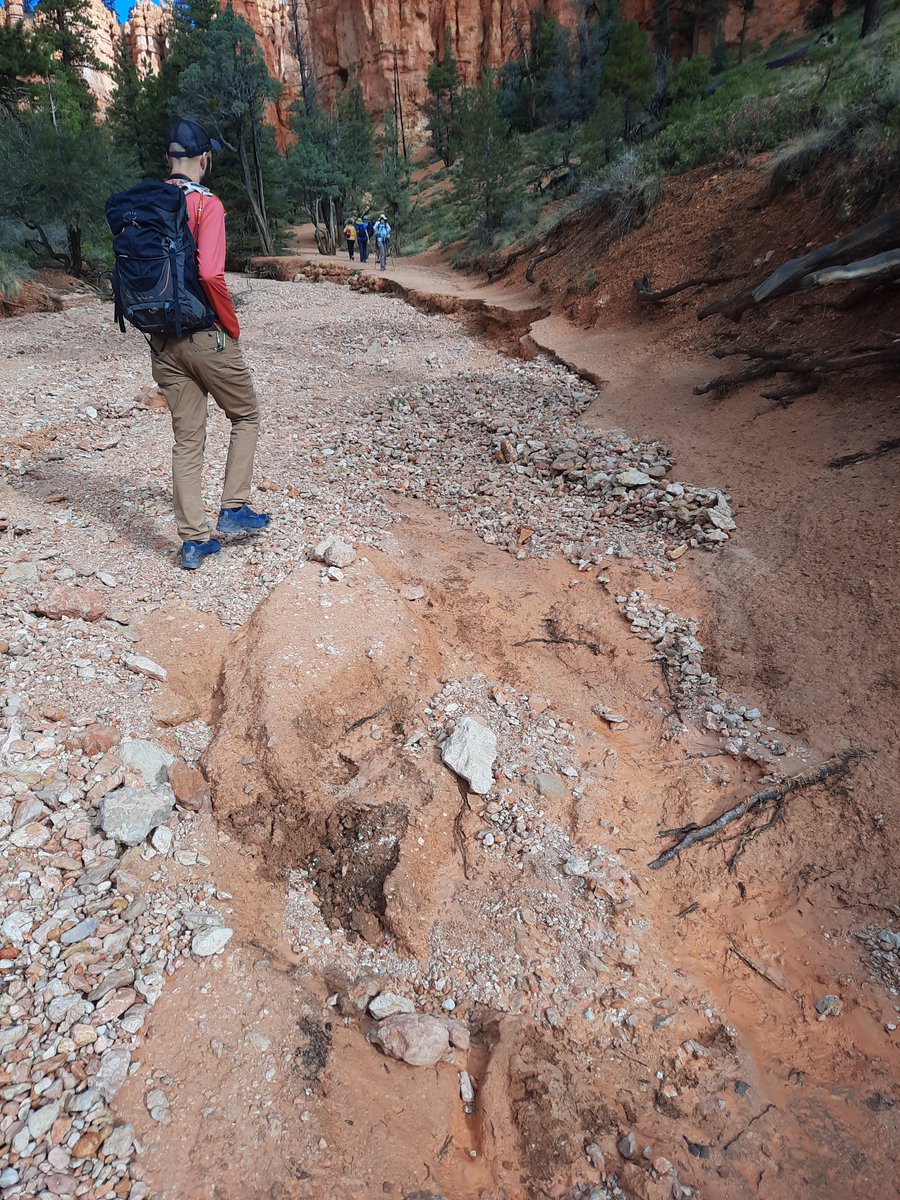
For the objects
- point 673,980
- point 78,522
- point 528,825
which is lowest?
point 673,980

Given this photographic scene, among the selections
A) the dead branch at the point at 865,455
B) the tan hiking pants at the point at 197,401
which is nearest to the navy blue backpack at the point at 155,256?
the tan hiking pants at the point at 197,401

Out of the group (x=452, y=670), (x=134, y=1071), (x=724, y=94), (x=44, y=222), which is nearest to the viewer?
(x=134, y=1071)

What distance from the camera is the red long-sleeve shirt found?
305cm

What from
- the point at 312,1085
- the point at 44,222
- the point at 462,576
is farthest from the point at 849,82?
the point at 44,222

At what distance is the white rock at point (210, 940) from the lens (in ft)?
6.10

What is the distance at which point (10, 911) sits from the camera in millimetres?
1845

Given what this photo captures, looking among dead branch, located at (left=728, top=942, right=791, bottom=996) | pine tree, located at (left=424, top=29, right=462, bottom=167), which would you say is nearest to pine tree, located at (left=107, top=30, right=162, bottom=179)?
pine tree, located at (left=424, top=29, right=462, bottom=167)

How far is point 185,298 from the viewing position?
3.04 meters

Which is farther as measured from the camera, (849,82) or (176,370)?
(849,82)

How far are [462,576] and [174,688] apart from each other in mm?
1790

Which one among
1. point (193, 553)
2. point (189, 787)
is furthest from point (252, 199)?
point (189, 787)

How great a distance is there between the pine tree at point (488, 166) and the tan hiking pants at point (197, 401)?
16459 millimetres

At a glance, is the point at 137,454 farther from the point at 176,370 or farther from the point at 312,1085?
the point at 312,1085

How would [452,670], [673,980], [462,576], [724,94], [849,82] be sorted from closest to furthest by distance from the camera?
[673,980]
[452,670]
[462,576]
[849,82]
[724,94]
